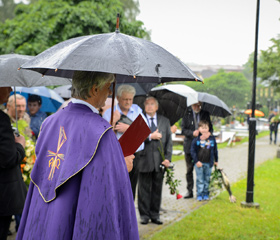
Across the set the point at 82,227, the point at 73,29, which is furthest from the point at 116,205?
the point at 73,29

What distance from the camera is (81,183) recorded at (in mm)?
2393

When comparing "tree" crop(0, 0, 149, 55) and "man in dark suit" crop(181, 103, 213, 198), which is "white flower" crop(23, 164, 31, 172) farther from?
"tree" crop(0, 0, 149, 55)

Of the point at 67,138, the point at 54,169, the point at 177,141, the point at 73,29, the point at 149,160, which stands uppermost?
the point at 73,29

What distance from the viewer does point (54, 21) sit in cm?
1299

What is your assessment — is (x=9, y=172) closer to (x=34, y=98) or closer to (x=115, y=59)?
(x=115, y=59)

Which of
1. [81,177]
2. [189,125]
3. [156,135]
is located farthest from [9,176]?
[189,125]

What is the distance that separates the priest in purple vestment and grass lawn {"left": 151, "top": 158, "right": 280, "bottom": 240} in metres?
3.29

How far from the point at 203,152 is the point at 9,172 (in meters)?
4.95

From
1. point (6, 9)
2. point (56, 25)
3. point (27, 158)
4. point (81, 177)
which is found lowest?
point (27, 158)

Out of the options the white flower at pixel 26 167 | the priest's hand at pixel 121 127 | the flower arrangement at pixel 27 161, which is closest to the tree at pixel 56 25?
the flower arrangement at pixel 27 161

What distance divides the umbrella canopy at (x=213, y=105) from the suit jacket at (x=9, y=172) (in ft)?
14.5

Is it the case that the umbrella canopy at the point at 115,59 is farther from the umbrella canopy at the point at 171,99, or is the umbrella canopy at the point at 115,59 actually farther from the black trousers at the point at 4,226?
the umbrella canopy at the point at 171,99

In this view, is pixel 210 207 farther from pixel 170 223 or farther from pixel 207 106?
pixel 207 106

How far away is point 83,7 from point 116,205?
1194 cm
